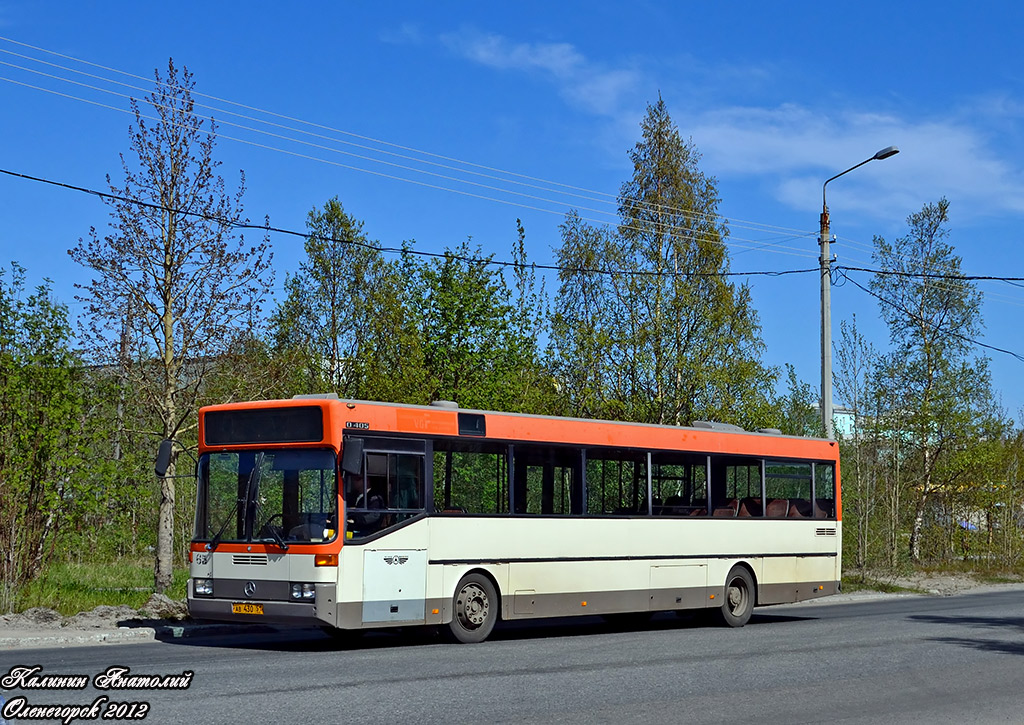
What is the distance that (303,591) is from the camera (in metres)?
14.4

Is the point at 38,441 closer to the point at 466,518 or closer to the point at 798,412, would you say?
the point at 466,518

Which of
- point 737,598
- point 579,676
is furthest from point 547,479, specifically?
point 579,676

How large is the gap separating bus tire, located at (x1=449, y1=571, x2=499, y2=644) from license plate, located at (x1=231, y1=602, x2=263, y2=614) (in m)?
2.52

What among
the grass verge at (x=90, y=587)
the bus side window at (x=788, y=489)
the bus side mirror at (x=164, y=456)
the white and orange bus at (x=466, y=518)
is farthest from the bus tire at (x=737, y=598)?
the bus side mirror at (x=164, y=456)

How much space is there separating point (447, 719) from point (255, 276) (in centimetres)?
1404

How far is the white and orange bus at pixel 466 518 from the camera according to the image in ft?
48.3

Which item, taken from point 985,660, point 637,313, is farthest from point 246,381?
point 637,313

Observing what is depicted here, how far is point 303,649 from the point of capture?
588 inches

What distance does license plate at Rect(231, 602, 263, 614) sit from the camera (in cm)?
1466

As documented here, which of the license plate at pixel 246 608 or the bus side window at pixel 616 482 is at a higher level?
the bus side window at pixel 616 482

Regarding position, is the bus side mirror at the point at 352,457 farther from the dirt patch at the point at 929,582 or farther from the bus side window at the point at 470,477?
the dirt patch at the point at 929,582

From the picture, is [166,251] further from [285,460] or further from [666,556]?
[666,556]

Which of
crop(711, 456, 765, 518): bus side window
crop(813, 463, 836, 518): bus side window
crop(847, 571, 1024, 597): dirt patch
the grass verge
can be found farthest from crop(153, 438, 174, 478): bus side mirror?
crop(847, 571, 1024, 597): dirt patch

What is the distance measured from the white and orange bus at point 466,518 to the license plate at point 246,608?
0.15ft
